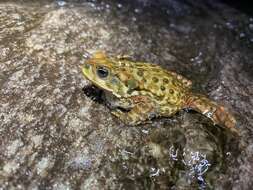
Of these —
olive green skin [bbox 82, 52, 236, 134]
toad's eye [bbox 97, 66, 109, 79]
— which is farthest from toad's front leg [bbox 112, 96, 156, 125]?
toad's eye [bbox 97, 66, 109, 79]

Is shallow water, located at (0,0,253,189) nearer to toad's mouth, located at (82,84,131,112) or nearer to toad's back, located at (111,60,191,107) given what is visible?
toad's mouth, located at (82,84,131,112)

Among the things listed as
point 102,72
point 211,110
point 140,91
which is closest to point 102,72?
point 102,72

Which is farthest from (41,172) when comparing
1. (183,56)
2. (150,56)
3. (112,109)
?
(183,56)

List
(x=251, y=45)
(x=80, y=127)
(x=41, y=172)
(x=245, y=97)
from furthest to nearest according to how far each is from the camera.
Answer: (x=251, y=45), (x=245, y=97), (x=80, y=127), (x=41, y=172)

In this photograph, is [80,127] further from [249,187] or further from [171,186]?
[249,187]

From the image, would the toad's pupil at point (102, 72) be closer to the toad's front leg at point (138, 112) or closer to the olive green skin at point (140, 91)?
the olive green skin at point (140, 91)

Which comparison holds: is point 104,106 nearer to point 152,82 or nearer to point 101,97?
point 101,97
